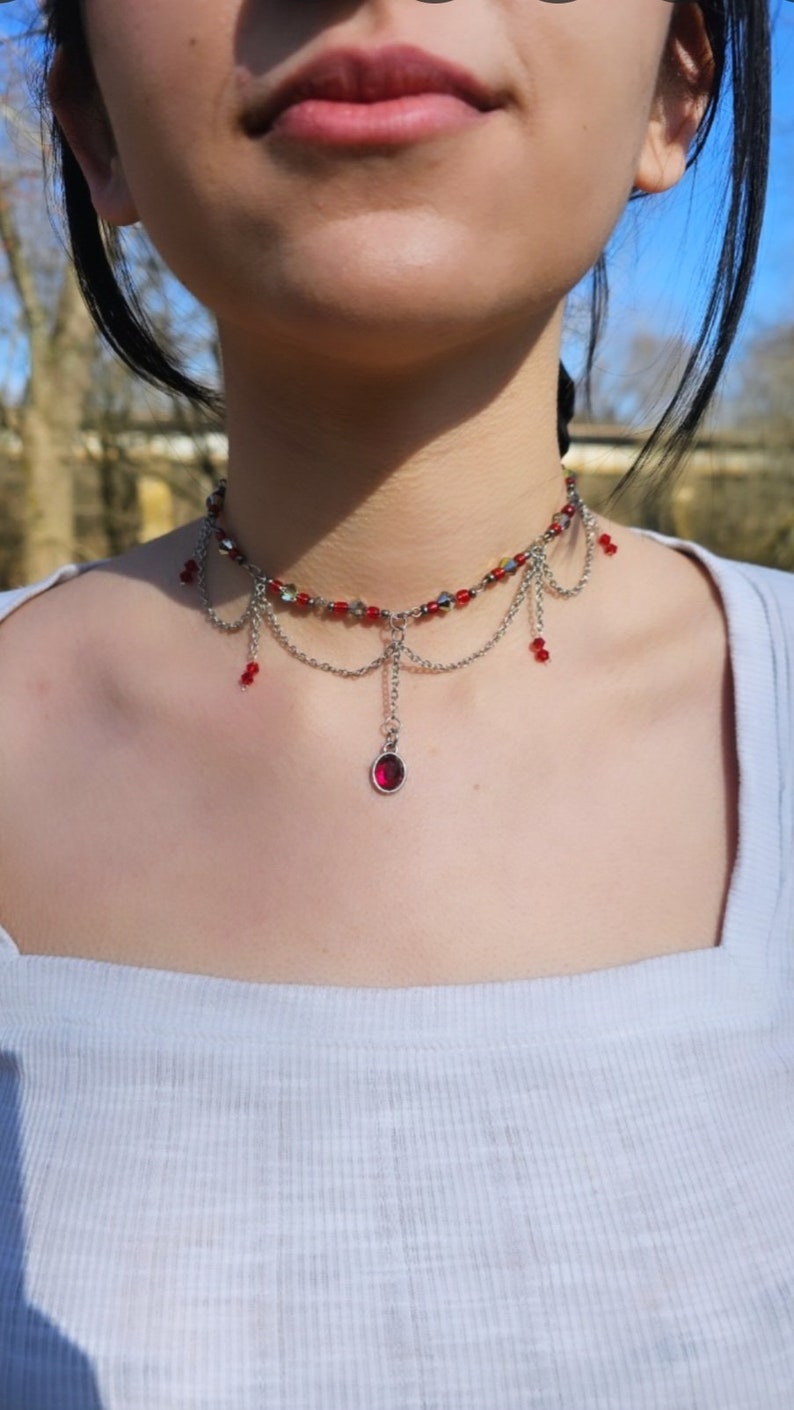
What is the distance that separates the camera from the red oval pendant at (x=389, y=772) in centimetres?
128

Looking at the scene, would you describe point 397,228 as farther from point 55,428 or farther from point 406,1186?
point 55,428

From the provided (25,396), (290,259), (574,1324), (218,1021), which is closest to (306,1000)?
(218,1021)

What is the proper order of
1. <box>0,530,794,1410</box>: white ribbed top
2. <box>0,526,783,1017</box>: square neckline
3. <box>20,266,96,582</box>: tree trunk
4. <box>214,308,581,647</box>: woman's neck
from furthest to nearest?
<box>20,266,96,582</box>: tree trunk → <box>214,308,581,647</box>: woman's neck → <box>0,526,783,1017</box>: square neckline → <box>0,530,794,1410</box>: white ribbed top

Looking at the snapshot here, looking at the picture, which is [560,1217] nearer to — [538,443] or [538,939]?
[538,939]

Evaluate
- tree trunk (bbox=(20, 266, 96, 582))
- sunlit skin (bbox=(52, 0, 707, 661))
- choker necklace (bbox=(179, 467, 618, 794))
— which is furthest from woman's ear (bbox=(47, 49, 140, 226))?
tree trunk (bbox=(20, 266, 96, 582))

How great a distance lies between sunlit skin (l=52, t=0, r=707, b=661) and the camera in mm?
1005

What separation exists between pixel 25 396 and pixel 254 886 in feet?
20.0

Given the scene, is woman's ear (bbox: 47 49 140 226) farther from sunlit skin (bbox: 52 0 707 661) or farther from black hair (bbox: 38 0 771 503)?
sunlit skin (bbox: 52 0 707 661)

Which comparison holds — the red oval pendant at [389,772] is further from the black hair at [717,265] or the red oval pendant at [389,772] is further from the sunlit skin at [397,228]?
the black hair at [717,265]

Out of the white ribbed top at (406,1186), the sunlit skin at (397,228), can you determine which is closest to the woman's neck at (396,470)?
the sunlit skin at (397,228)

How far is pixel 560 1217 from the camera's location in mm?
1031

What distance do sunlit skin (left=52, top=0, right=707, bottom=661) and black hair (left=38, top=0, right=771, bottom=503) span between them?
0.05 meters

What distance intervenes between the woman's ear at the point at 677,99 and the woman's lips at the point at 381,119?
0.36m

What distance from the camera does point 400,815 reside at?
1263mm
